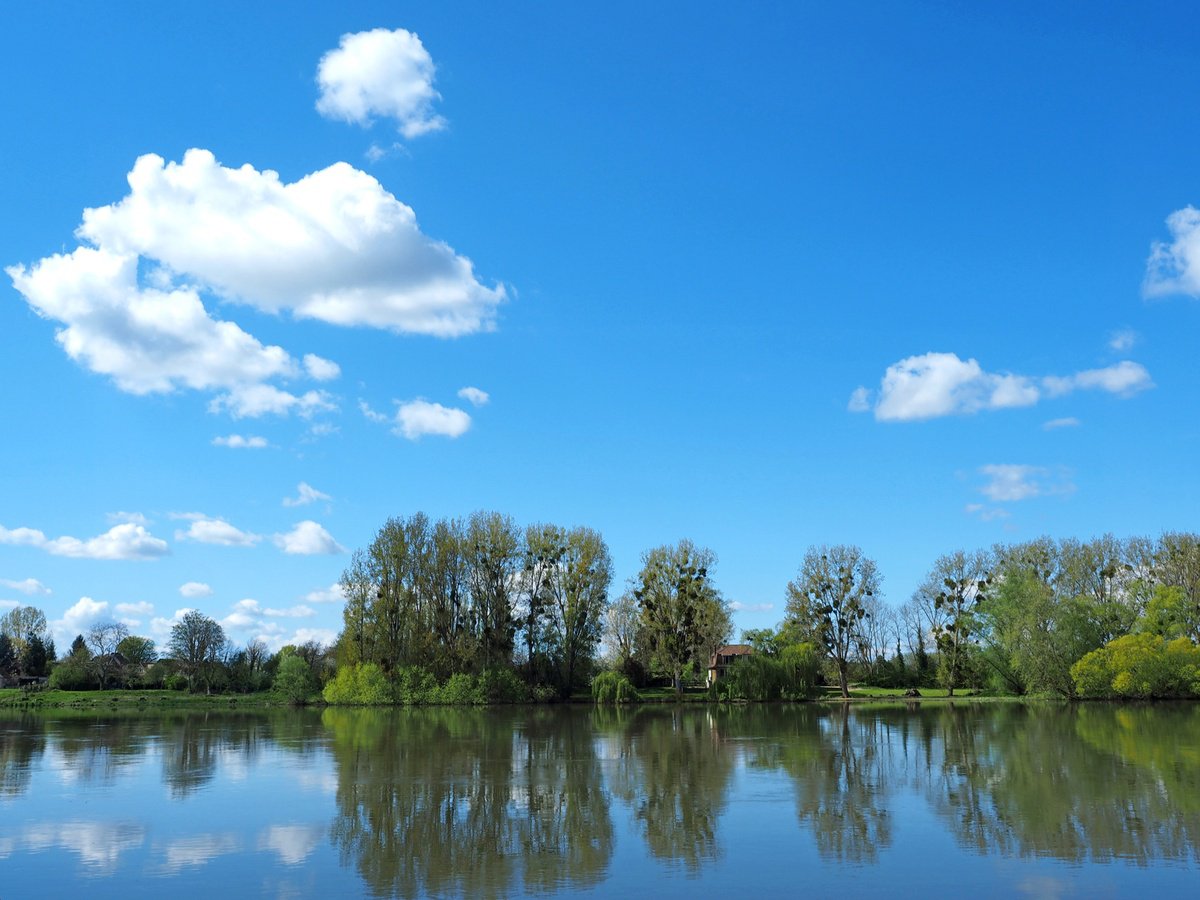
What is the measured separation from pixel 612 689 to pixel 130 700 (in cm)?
5112

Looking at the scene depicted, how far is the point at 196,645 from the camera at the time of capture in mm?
101375

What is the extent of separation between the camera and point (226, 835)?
16156 mm

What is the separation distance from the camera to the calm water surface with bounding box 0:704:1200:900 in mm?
12352

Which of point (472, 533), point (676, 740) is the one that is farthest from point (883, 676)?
point (676, 740)

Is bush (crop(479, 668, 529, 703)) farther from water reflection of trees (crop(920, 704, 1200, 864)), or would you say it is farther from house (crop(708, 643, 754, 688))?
water reflection of trees (crop(920, 704, 1200, 864))

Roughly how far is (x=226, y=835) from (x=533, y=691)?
2142 inches

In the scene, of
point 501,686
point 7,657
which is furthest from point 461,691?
point 7,657

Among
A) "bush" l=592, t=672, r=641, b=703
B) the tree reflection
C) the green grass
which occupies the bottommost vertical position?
the green grass

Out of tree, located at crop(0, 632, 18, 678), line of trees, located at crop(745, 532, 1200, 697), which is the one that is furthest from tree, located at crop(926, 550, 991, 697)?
tree, located at crop(0, 632, 18, 678)

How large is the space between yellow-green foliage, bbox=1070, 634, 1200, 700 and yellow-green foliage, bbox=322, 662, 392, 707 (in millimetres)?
47719

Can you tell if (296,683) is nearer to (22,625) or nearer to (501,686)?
(501,686)

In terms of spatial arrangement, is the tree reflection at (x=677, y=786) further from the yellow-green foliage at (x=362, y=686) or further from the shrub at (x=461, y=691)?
the yellow-green foliage at (x=362, y=686)

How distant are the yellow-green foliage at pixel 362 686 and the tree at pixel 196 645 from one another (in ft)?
123

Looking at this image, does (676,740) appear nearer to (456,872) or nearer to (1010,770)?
(1010,770)
